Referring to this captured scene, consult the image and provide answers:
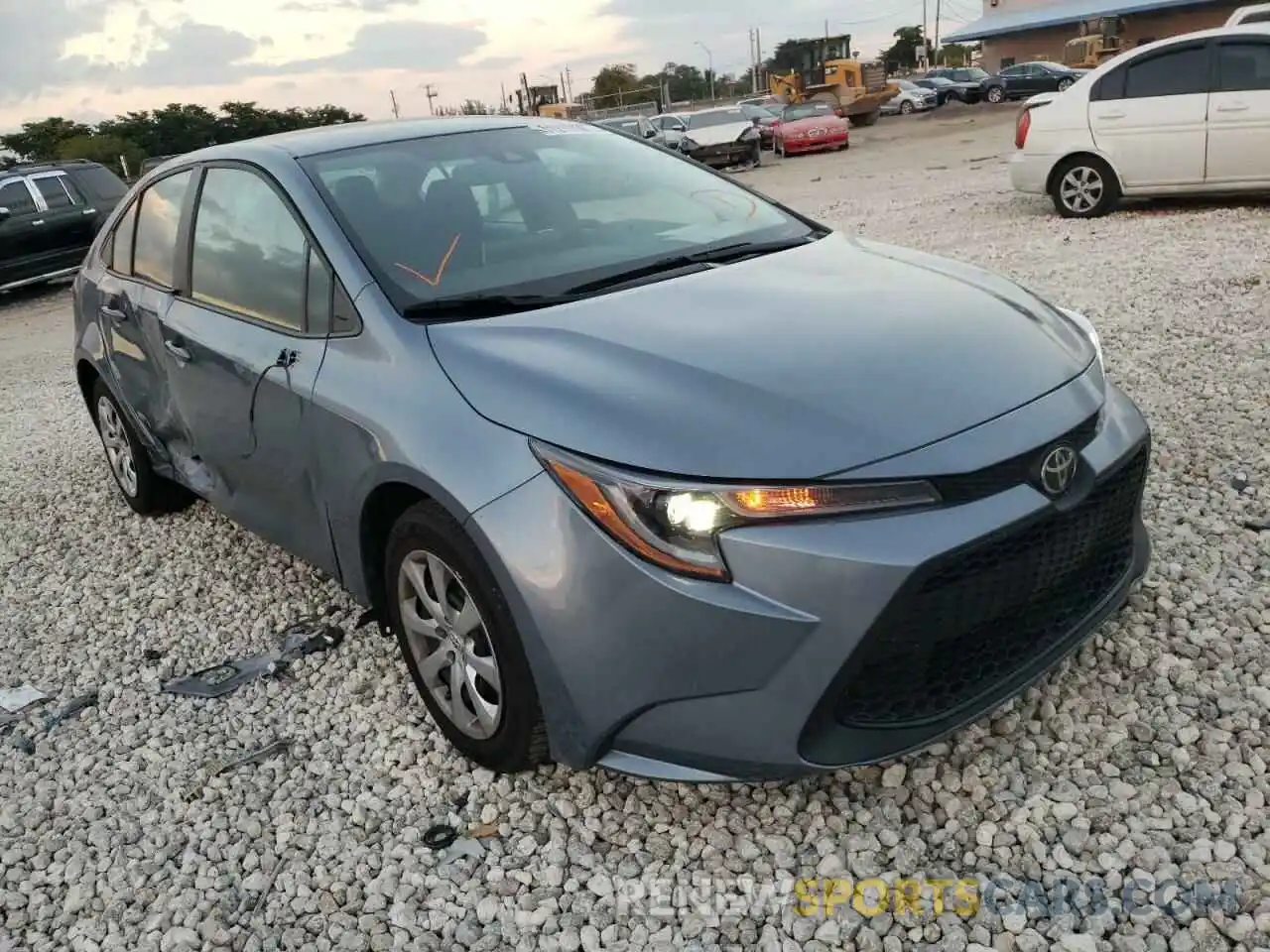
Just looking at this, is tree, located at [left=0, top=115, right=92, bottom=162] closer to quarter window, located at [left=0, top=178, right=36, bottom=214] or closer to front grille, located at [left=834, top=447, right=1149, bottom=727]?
quarter window, located at [left=0, top=178, right=36, bottom=214]

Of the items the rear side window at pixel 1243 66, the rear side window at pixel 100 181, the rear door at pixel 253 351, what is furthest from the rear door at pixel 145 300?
the rear side window at pixel 100 181

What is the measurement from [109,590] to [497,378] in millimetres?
2705

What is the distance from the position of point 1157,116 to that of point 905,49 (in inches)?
3474

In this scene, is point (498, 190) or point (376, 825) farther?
point (498, 190)

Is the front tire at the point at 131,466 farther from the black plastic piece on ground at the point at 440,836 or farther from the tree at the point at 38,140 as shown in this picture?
the tree at the point at 38,140

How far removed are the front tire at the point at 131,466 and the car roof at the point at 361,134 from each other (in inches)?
52.6

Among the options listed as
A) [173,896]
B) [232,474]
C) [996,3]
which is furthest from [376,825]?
[996,3]

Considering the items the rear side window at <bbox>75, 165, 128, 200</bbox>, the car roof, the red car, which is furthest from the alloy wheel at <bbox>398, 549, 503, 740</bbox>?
the red car

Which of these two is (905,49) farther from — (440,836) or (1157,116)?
(440,836)

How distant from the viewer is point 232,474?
3.62m

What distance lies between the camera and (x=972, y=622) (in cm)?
222

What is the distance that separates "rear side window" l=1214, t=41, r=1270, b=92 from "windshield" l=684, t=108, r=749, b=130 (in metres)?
18.0

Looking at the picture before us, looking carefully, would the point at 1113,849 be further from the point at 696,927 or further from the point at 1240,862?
the point at 696,927

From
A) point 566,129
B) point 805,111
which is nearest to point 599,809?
point 566,129
